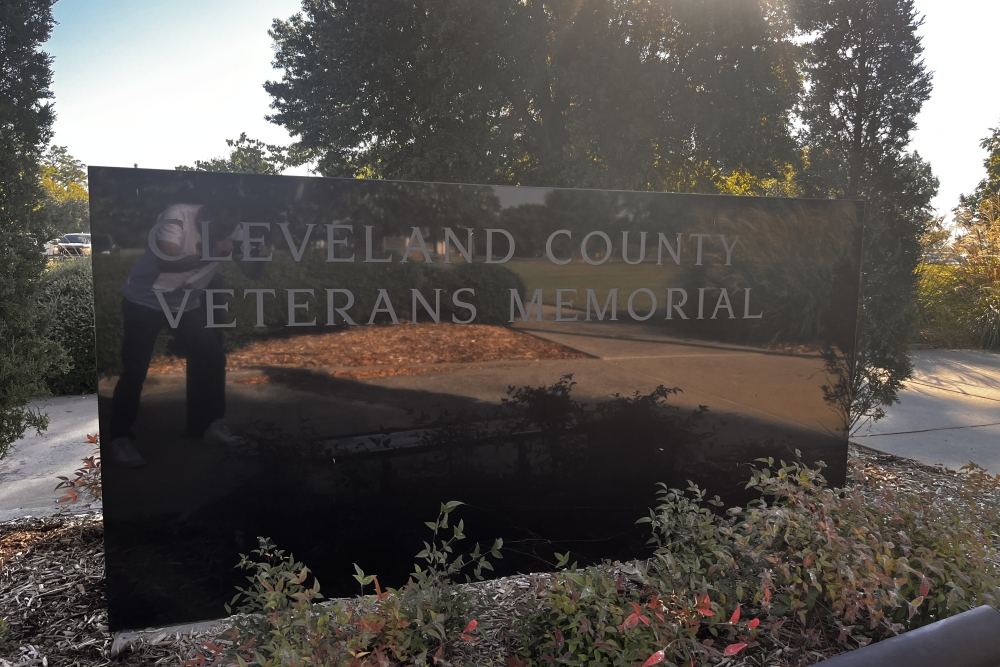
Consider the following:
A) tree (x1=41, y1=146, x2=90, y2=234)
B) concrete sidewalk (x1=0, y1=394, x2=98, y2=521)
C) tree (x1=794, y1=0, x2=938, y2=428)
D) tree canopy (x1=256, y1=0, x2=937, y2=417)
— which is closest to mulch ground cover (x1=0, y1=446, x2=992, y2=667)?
concrete sidewalk (x1=0, y1=394, x2=98, y2=521)

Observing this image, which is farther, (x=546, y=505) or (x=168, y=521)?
(x=546, y=505)

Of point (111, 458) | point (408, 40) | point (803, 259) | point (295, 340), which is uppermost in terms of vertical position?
point (408, 40)

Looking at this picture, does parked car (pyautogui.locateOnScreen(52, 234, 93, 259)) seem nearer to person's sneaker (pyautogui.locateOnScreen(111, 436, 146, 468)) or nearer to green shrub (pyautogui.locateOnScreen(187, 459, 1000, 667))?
person's sneaker (pyautogui.locateOnScreen(111, 436, 146, 468))

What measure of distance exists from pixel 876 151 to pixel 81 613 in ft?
22.2

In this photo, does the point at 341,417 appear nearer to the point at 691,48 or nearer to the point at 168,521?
the point at 168,521

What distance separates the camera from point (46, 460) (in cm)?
596

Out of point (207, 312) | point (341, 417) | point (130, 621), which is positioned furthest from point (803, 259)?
point (130, 621)

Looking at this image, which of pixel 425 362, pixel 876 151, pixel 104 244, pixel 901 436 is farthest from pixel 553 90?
pixel 104 244

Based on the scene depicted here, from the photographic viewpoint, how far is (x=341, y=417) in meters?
3.58

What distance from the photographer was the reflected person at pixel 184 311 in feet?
10.6

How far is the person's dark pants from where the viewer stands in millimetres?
3252

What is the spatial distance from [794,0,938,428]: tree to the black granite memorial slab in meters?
1.65

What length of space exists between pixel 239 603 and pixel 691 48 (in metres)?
18.6

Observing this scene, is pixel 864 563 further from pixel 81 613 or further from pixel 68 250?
pixel 68 250
